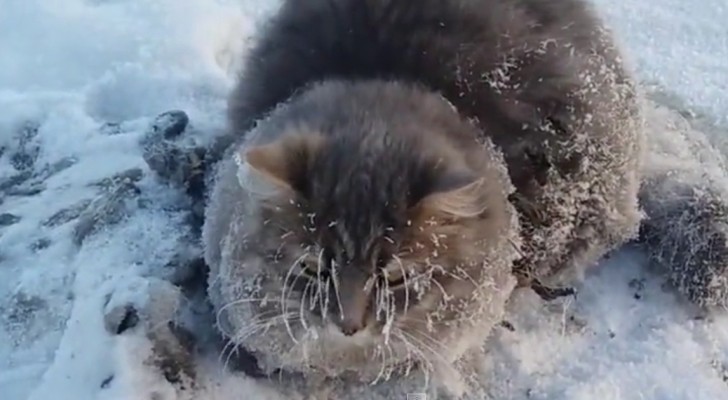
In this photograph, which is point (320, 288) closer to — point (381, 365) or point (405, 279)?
point (405, 279)

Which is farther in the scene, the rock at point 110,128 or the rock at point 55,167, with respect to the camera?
the rock at point 110,128

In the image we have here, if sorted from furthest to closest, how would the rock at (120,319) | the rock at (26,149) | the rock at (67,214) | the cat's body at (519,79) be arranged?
the rock at (26,149) → the rock at (67,214) → the cat's body at (519,79) → the rock at (120,319)

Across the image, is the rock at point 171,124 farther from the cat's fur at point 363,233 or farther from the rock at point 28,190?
the cat's fur at point 363,233

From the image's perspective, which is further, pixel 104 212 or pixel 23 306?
pixel 104 212

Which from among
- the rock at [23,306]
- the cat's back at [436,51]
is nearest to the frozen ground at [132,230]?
the rock at [23,306]

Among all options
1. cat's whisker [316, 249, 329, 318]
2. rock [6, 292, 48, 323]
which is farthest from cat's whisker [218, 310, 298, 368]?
rock [6, 292, 48, 323]

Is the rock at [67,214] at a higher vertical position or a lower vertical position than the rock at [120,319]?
lower

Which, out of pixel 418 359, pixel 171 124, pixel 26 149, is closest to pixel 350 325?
pixel 418 359

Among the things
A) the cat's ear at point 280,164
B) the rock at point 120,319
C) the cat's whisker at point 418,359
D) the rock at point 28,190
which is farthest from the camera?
the rock at point 28,190

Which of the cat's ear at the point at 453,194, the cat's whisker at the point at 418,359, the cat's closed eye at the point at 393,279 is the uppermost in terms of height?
the cat's ear at the point at 453,194
